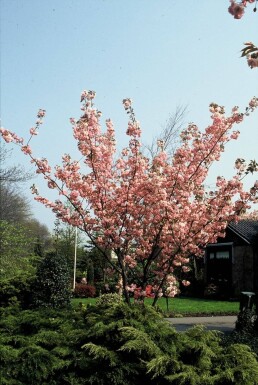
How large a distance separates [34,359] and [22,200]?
3386 cm

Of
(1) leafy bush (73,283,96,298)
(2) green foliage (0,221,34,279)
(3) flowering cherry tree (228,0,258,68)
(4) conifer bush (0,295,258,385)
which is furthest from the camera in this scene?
(1) leafy bush (73,283,96,298)

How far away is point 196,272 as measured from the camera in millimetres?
31469

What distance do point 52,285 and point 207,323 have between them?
6.49 meters

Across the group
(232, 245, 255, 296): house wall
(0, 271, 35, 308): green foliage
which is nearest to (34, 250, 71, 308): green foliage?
(0, 271, 35, 308): green foliage

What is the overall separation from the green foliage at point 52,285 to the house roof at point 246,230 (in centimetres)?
1871

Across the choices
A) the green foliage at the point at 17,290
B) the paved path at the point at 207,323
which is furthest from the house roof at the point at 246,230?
the green foliage at the point at 17,290

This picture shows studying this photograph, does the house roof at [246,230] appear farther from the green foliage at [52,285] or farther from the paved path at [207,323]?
the green foliage at [52,285]

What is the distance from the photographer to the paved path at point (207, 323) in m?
14.4

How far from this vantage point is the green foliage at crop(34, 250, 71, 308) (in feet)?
39.2

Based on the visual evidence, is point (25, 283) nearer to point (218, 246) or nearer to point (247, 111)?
point (247, 111)

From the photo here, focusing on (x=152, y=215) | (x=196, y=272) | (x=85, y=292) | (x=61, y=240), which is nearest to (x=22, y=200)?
(x=61, y=240)

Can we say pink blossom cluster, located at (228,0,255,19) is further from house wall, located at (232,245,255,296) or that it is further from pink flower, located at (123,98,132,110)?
house wall, located at (232,245,255,296)

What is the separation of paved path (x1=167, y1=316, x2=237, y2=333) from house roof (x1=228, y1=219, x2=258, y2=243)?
1201cm

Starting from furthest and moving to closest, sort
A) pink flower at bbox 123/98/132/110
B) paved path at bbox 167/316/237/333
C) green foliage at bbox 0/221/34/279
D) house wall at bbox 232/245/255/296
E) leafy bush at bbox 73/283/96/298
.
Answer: house wall at bbox 232/245/255/296
leafy bush at bbox 73/283/96/298
green foliage at bbox 0/221/34/279
paved path at bbox 167/316/237/333
pink flower at bbox 123/98/132/110
